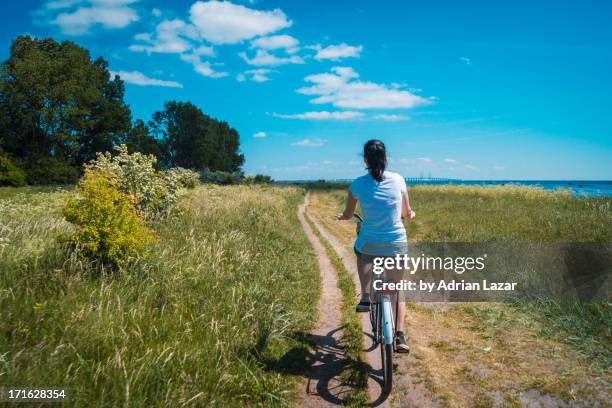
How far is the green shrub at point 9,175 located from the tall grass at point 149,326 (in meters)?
37.7

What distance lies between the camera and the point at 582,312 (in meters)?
5.90

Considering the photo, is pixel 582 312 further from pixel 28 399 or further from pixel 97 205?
pixel 97 205

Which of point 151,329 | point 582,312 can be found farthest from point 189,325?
point 582,312

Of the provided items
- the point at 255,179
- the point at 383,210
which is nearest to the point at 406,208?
the point at 383,210

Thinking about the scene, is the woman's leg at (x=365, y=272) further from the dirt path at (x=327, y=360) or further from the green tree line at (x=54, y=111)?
the green tree line at (x=54, y=111)

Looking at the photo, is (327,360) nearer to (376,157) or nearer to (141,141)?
(376,157)

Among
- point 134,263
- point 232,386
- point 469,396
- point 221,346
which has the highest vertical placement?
point 134,263

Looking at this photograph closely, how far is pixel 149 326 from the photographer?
4426mm

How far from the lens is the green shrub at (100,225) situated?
5645 millimetres

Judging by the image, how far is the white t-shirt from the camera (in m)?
4.50

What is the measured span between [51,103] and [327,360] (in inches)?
2041

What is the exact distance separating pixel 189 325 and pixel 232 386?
3.47ft

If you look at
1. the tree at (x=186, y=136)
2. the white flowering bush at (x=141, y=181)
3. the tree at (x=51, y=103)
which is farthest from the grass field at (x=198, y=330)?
the tree at (x=186, y=136)

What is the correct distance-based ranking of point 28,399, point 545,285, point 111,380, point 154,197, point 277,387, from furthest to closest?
point 154,197 < point 545,285 < point 277,387 < point 111,380 < point 28,399
